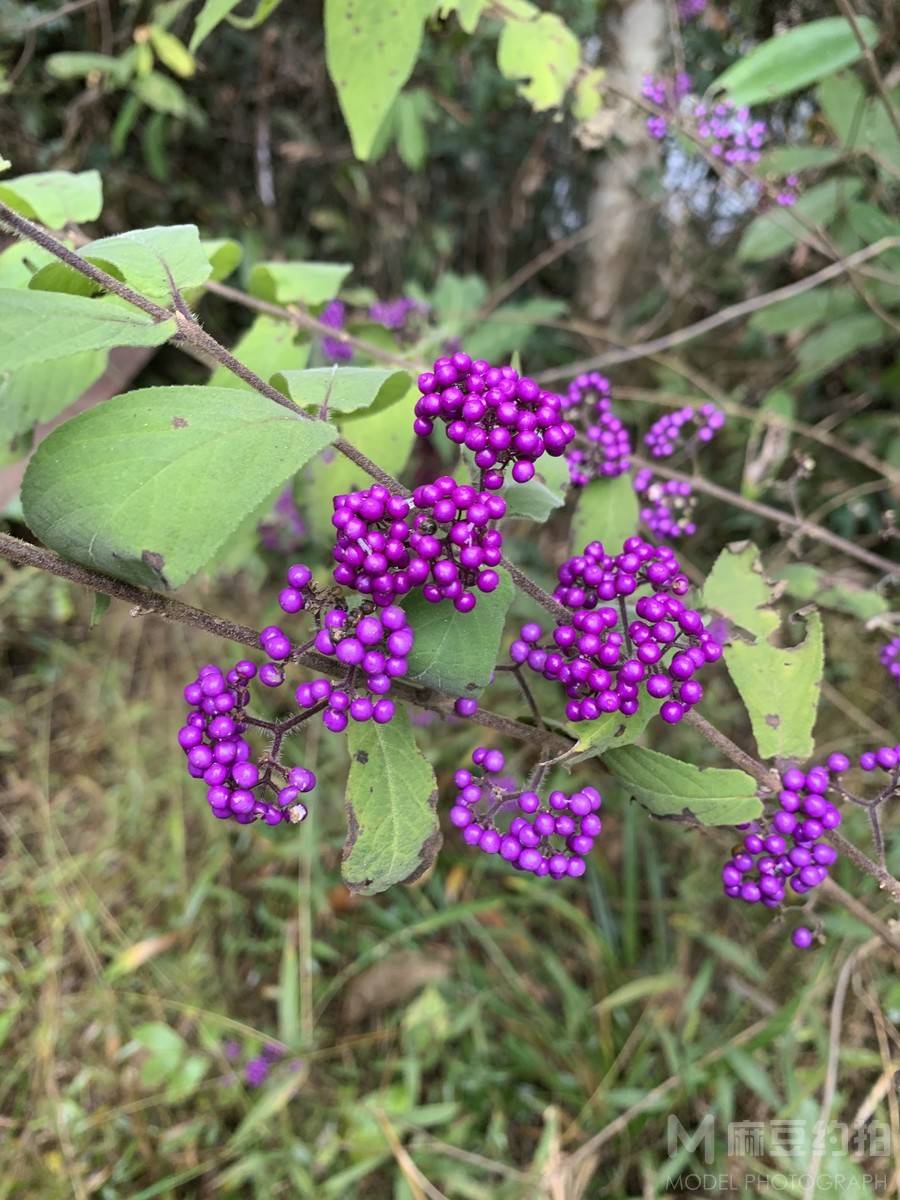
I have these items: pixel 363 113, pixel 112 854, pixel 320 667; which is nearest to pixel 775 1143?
pixel 320 667

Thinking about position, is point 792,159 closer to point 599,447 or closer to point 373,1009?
point 599,447

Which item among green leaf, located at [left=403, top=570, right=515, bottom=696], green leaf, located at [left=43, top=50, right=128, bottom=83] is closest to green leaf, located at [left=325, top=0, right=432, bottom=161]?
green leaf, located at [left=403, top=570, right=515, bottom=696]

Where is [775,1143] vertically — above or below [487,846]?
below

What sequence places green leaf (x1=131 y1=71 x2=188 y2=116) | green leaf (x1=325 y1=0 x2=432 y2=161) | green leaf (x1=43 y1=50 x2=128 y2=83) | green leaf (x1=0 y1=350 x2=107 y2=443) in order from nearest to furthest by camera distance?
green leaf (x1=0 y1=350 x2=107 y2=443), green leaf (x1=325 y1=0 x2=432 y2=161), green leaf (x1=43 y1=50 x2=128 y2=83), green leaf (x1=131 y1=71 x2=188 y2=116)

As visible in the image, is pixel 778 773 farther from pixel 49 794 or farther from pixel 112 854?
pixel 49 794

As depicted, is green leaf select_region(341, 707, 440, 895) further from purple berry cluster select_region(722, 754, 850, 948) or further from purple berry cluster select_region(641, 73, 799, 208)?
purple berry cluster select_region(641, 73, 799, 208)

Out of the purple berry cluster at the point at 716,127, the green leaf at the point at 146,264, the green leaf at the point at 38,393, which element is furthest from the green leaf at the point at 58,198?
the purple berry cluster at the point at 716,127
